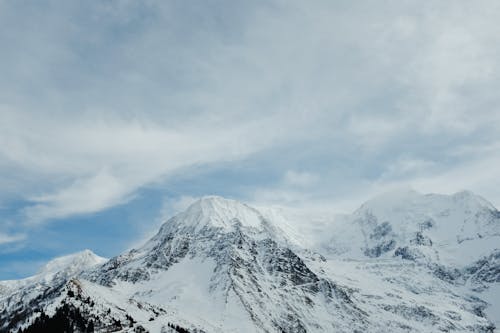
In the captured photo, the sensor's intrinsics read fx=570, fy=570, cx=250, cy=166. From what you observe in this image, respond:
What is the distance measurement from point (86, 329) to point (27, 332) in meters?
20.1

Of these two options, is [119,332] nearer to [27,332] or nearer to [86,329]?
[86,329]

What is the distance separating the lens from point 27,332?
188 meters

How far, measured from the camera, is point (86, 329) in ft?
612

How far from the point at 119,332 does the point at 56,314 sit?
22107 mm

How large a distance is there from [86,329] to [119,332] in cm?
1268

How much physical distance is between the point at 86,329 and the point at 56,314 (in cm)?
1440

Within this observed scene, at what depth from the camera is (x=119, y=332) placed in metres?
195

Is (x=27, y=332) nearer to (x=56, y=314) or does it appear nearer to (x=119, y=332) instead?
(x=56, y=314)

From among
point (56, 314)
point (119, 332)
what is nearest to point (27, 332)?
point (56, 314)

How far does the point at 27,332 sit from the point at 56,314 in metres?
10.5

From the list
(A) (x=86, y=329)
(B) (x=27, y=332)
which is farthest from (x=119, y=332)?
(B) (x=27, y=332)
